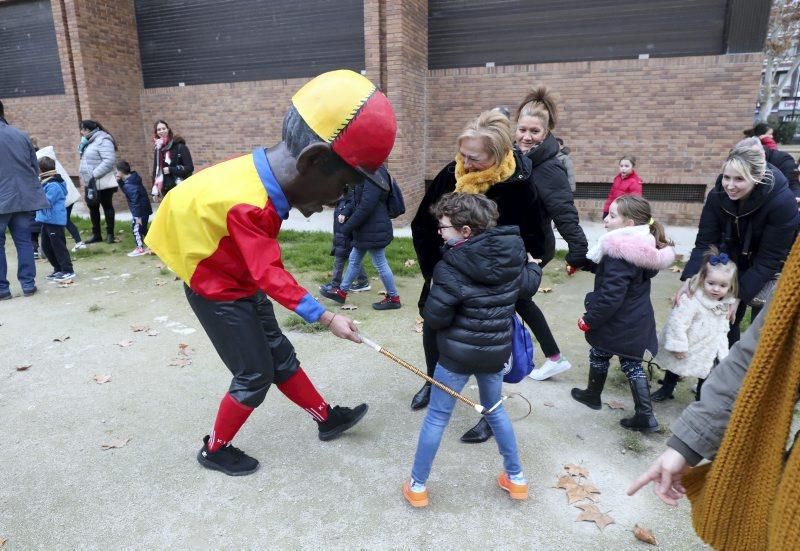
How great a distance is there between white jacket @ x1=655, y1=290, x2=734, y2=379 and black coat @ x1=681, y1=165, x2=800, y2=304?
273 mm

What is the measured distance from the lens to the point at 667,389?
147 inches

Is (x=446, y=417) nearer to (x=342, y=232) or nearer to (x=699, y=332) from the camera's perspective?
(x=699, y=332)

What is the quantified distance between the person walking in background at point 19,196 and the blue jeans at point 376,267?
3699 millimetres

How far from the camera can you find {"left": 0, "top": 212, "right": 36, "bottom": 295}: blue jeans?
6.14 m

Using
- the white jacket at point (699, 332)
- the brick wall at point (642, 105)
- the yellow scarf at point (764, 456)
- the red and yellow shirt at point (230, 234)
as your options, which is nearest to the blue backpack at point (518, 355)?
the white jacket at point (699, 332)

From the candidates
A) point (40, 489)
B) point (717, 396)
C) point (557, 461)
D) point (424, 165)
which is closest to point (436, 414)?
point (557, 461)

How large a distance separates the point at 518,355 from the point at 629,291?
0.88 meters

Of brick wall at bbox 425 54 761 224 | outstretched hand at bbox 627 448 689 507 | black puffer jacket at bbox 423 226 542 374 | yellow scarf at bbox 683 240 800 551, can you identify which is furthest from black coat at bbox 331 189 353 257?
brick wall at bbox 425 54 761 224

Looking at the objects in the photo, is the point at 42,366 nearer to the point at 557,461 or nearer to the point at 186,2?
the point at 557,461

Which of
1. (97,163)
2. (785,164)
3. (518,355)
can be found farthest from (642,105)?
(97,163)

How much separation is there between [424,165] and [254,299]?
8333 mm

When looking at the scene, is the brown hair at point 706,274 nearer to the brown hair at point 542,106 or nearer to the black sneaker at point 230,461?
the brown hair at point 542,106

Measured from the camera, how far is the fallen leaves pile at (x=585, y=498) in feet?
8.25

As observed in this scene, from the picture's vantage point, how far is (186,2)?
11086mm
